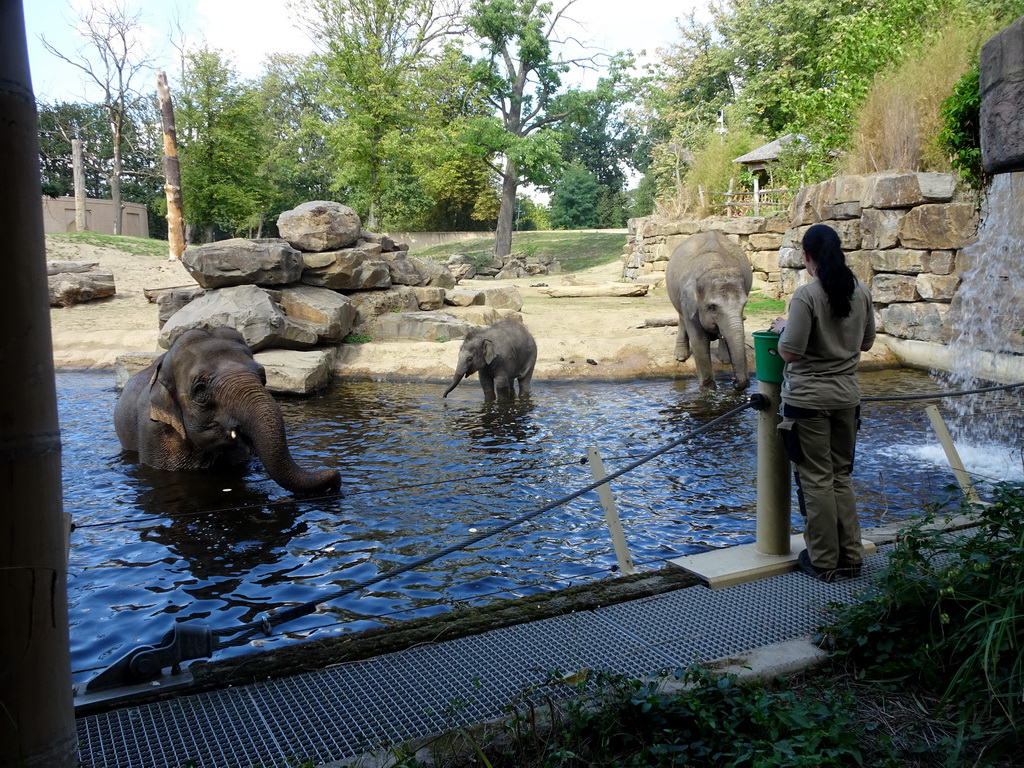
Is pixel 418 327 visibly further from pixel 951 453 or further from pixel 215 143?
pixel 215 143

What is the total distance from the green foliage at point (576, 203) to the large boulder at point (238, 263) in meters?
50.7

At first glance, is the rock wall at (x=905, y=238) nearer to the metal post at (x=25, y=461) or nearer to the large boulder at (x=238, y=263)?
the large boulder at (x=238, y=263)

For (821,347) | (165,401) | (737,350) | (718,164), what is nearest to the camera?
(821,347)

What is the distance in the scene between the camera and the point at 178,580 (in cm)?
599

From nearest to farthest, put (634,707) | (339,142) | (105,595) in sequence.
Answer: (634,707) < (105,595) < (339,142)

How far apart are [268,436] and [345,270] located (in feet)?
34.6

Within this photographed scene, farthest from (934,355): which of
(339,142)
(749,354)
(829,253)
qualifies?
(339,142)

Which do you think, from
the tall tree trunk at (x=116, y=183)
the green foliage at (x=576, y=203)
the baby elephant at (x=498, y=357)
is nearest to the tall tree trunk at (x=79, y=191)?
the tall tree trunk at (x=116, y=183)

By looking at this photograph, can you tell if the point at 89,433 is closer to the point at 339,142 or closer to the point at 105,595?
the point at 105,595

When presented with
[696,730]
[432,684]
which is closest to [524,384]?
[432,684]

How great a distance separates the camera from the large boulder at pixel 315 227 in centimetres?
1684

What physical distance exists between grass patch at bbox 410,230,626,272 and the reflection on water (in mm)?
26522

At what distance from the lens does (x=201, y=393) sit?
7.71 m

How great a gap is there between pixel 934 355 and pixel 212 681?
13.6 m
